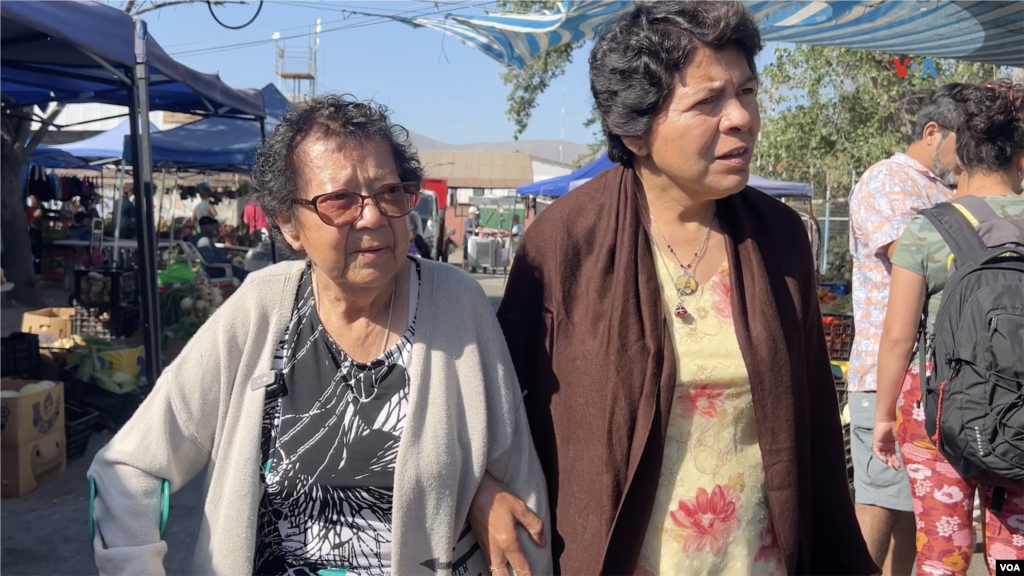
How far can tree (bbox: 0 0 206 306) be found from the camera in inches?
468

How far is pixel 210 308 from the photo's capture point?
8.89 meters

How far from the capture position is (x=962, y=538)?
2.62 meters

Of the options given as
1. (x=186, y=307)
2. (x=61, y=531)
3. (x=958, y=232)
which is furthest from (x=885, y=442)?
(x=186, y=307)

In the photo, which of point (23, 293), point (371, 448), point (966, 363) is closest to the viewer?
point (371, 448)

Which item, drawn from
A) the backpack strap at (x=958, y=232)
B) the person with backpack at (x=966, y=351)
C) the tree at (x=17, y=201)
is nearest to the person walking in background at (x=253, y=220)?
the tree at (x=17, y=201)

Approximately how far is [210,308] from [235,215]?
16026mm

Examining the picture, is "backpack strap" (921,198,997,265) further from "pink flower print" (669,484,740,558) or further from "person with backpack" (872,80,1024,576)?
"pink flower print" (669,484,740,558)

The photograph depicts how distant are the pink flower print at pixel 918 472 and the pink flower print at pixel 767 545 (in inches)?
38.6

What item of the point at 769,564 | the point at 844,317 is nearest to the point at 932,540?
the point at 769,564

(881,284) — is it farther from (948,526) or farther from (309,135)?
(309,135)

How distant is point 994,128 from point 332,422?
2.20m

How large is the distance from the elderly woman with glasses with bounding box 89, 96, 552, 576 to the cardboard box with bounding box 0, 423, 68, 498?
148 inches

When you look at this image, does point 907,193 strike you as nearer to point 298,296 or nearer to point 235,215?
point 298,296

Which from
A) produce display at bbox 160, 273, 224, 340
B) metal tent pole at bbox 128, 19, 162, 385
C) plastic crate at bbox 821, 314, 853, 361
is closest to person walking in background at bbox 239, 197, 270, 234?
produce display at bbox 160, 273, 224, 340
